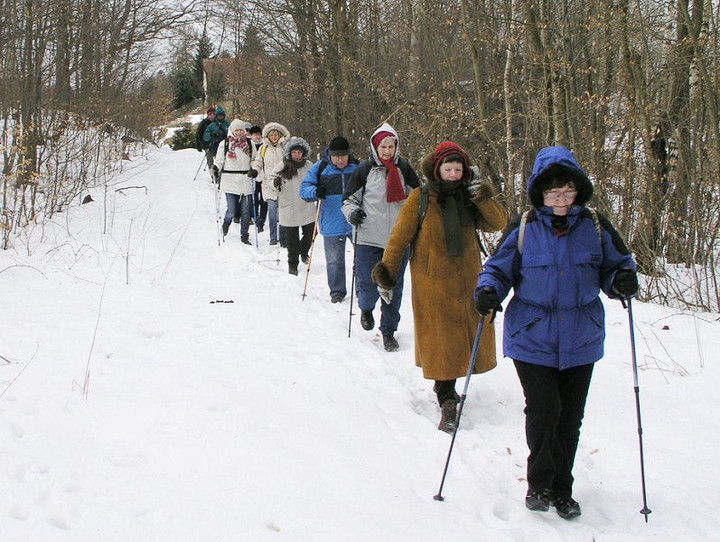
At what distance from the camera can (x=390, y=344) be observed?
20.7ft

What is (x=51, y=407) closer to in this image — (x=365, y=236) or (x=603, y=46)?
(x=365, y=236)

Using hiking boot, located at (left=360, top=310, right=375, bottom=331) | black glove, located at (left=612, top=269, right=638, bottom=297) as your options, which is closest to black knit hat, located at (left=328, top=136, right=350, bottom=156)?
hiking boot, located at (left=360, top=310, right=375, bottom=331)

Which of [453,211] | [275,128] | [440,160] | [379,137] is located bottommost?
[453,211]

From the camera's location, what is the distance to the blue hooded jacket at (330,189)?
8.20 metres

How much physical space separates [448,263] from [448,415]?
3.34ft

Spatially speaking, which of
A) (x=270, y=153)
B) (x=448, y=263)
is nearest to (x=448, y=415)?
(x=448, y=263)

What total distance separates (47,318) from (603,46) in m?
6.87

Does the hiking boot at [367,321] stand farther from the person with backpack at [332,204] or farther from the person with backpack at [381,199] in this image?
the person with backpack at [332,204]

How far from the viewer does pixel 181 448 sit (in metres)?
3.81

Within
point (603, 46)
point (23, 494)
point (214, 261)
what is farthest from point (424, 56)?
point (23, 494)

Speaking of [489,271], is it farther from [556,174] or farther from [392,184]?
[392,184]

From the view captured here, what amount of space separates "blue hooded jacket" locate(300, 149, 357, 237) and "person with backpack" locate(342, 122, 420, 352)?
1775mm

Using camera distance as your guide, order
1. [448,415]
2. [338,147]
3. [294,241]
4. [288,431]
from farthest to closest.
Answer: [294,241] < [338,147] < [448,415] < [288,431]

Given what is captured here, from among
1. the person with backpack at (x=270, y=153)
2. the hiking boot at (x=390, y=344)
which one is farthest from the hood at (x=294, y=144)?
the hiking boot at (x=390, y=344)
